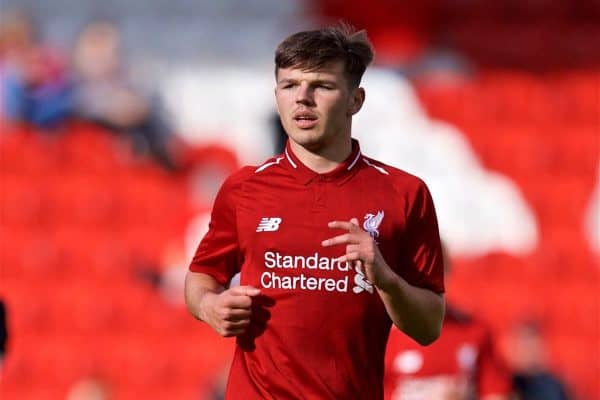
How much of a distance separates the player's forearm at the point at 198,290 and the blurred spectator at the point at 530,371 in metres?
2.89

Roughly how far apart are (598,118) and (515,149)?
2.38ft

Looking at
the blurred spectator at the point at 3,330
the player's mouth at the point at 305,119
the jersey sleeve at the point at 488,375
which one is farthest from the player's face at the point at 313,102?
the jersey sleeve at the point at 488,375

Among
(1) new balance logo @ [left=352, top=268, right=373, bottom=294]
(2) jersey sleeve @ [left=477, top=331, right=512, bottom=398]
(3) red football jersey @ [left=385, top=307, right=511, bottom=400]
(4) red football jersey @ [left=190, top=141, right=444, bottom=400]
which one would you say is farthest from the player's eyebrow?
(2) jersey sleeve @ [left=477, top=331, right=512, bottom=398]

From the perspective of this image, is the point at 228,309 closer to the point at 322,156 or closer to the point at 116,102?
the point at 322,156

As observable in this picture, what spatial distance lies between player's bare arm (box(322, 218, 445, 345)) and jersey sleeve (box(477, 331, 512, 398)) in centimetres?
176

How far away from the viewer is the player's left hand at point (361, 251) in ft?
11.5

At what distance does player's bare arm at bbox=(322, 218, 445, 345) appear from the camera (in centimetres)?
351

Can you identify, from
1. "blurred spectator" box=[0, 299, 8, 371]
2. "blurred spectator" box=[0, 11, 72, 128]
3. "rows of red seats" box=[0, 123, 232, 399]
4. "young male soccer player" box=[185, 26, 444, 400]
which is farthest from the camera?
"blurred spectator" box=[0, 11, 72, 128]

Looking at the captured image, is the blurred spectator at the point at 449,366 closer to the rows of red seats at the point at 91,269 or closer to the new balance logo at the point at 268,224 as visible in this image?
the new balance logo at the point at 268,224

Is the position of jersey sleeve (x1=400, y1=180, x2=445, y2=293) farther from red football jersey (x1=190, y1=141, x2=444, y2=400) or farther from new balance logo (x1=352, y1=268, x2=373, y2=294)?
new balance logo (x1=352, y1=268, x2=373, y2=294)

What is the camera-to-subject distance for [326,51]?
3809 mm

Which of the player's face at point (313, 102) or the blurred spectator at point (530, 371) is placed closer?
the player's face at point (313, 102)

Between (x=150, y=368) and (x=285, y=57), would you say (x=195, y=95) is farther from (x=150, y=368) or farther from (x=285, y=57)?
(x=285, y=57)

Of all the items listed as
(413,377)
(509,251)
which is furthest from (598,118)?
(413,377)
